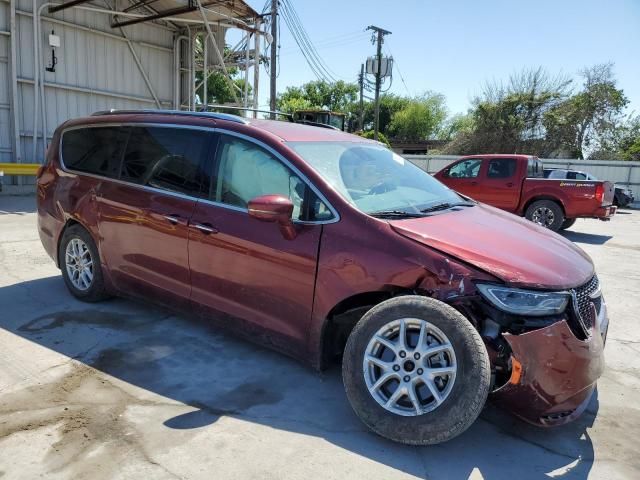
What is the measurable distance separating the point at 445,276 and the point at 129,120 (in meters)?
3.25

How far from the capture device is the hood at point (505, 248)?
277 cm

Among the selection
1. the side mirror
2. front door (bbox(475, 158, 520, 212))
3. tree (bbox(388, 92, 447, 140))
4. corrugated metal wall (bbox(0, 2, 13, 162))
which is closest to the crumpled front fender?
the side mirror

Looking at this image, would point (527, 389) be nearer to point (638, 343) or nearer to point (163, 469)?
point (163, 469)

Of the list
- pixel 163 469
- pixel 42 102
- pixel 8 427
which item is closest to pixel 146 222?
pixel 8 427

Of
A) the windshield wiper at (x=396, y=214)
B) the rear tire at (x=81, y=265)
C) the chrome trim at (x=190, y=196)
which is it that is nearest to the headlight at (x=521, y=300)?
the windshield wiper at (x=396, y=214)

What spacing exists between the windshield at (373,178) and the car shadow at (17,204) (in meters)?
9.21

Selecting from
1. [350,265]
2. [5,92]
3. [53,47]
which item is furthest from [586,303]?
[53,47]

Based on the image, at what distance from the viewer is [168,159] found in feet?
13.7

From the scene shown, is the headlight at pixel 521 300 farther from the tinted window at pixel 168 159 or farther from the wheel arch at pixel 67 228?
the wheel arch at pixel 67 228

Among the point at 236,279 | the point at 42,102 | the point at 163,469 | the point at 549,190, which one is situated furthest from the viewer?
the point at 42,102

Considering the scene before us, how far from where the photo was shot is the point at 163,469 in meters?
2.57

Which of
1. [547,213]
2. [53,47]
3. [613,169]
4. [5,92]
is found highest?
[53,47]

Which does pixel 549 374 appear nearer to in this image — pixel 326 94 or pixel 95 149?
pixel 95 149

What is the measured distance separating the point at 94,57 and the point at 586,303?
15940 millimetres
